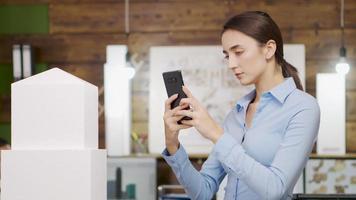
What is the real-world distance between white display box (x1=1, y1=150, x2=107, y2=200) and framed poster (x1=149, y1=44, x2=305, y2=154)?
3.72m

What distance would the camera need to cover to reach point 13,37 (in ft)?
17.1

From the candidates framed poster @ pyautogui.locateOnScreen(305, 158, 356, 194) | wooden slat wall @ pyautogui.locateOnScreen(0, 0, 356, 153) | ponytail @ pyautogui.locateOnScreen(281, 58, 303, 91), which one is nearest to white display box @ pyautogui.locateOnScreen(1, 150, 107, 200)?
ponytail @ pyautogui.locateOnScreen(281, 58, 303, 91)

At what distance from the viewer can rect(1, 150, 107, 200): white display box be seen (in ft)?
3.91

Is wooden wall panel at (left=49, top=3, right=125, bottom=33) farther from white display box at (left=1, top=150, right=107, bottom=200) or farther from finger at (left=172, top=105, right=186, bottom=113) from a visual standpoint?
white display box at (left=1, top=150, right=107, bottom=200)

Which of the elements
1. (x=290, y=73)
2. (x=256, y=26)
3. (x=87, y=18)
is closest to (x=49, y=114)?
(x=256, y=26)

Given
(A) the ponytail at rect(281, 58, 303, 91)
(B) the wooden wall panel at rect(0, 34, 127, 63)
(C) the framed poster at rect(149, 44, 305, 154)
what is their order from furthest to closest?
(B) the wooden wall panel at rect(0, 34, 127, 63) < (C) the framed poster at rect(149, 44, 305, 154) < (A) the ponytail at rect(281, 58, 303, 91)

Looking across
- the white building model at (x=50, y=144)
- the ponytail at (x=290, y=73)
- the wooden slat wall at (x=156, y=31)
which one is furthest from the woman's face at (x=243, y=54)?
the wooden slat wall at (x=156, y=31)

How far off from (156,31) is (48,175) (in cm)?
394

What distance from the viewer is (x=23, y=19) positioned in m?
5.21

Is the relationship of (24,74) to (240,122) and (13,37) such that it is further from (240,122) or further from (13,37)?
(240,122)

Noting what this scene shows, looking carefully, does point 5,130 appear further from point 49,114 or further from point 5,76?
point 49,114

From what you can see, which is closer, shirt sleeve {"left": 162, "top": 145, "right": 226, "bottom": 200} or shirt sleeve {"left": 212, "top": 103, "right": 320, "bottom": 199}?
shirt sleeve {"left": 212, "top": 103, "right": 320, "bottom": 199}

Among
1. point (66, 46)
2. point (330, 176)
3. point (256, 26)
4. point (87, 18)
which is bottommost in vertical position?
point (330, 176)

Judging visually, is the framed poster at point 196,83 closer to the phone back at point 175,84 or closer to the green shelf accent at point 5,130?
the green shelf accent at point 5,130
